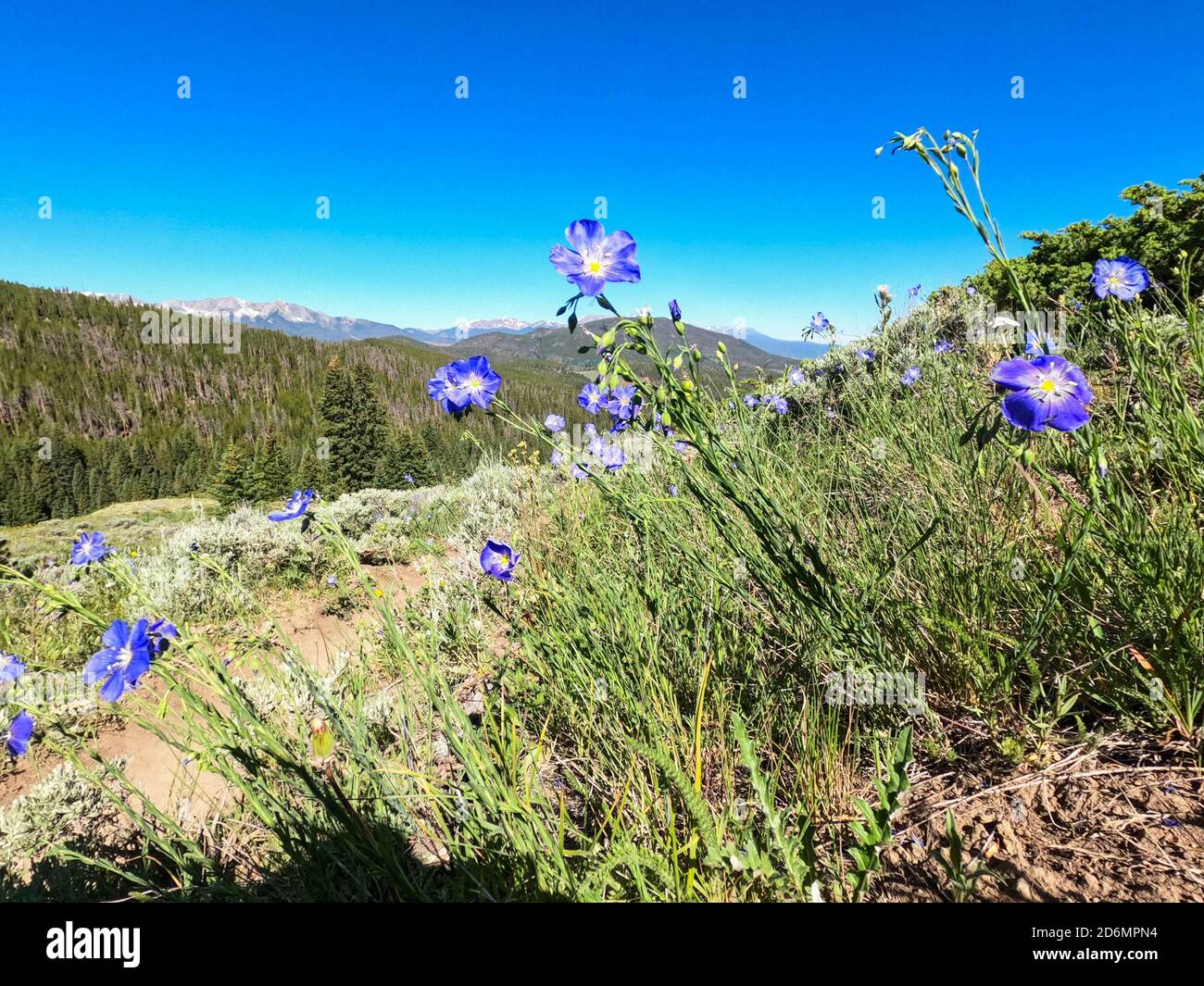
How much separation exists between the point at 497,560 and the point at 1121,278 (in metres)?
2.65

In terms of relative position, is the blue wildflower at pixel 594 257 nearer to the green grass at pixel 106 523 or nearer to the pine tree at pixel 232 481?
the green grass at pixel 106 523

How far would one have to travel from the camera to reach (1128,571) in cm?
154

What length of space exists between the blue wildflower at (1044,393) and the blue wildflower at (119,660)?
1.83m

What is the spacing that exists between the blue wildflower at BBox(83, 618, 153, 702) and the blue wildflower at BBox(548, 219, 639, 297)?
125 centimetres

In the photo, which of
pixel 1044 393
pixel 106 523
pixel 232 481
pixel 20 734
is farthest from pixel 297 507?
pixel 106 523

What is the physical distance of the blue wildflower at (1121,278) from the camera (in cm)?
211

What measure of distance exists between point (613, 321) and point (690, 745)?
119 centimetres

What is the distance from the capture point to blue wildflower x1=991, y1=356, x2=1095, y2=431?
3.75 ft

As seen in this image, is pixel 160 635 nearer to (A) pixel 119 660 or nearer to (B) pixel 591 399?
(A) pixel 119 660

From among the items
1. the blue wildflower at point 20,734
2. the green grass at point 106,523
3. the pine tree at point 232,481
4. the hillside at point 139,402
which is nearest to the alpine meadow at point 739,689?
the blue wildflower at point 20,734

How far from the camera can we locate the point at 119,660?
120 cm
